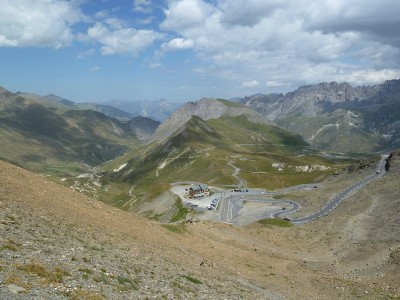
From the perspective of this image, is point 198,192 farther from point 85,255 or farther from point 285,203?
point 85,255

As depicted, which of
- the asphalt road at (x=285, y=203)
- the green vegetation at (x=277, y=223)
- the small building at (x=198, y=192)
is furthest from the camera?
the small building at (x=198, y=192)

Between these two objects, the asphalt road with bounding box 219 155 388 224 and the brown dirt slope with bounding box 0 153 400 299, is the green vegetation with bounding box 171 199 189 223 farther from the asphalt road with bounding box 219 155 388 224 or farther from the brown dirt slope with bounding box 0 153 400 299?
the brown dirt slope with bounding box 0 153 400 299

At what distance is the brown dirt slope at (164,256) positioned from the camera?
2738 centimetres

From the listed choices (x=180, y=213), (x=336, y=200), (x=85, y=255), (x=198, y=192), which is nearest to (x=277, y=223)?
(x=336, y=200)

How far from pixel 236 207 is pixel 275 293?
102 meters

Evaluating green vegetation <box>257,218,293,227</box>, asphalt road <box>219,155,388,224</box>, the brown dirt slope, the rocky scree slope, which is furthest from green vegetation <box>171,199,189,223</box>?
the rocky scree slope

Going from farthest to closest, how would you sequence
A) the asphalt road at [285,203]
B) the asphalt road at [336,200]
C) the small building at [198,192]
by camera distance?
the small building at [198,192]
the asphalt road at [285,203]
the asphalt road at [336,200]

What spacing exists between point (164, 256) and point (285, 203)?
10655 centimetres

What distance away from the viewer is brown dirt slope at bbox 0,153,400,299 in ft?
89.8

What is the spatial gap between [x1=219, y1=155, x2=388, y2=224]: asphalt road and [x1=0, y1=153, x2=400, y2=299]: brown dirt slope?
1326 inches

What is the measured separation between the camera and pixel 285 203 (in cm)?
14575

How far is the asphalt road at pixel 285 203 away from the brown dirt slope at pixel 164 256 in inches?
1326

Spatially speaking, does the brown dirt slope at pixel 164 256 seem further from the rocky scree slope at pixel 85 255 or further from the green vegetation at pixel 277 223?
the green vegetation at pixel 277 223

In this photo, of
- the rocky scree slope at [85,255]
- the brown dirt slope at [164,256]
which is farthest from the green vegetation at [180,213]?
the rocky scree slope at [85,255]
